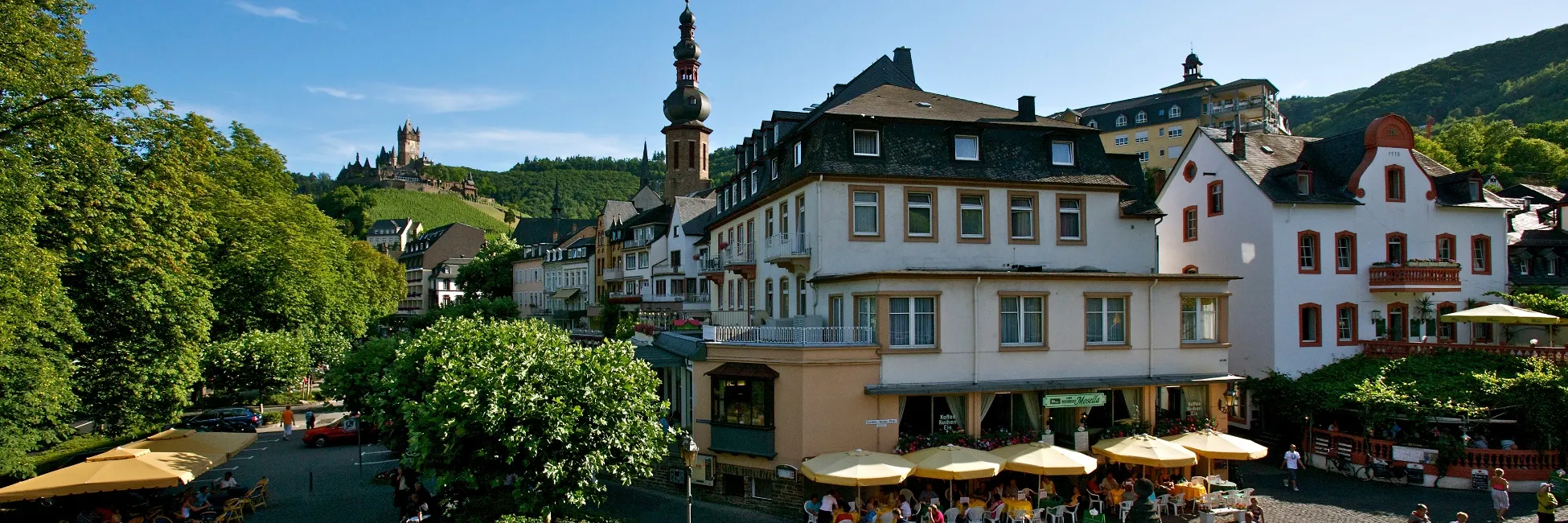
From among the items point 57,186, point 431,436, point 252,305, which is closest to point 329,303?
point 252,305

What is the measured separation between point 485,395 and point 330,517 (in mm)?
8617

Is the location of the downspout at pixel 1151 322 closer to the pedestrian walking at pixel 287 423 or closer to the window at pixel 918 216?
the window at pixel 918 216

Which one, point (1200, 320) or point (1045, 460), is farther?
point (1200, 320)

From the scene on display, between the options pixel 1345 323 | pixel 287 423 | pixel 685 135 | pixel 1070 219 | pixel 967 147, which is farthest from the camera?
pixel 685 135

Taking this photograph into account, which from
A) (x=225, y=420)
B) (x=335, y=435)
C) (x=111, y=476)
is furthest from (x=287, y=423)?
(x=111, y=476)

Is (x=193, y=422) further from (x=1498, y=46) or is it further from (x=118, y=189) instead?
(x=1498, y=46)

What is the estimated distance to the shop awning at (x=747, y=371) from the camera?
2091 cm

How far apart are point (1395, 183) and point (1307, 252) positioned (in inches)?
170

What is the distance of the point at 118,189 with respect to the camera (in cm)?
2242

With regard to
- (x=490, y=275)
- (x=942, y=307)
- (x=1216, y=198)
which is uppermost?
(x=1216, y=198)

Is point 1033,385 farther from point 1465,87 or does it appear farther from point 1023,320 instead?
point 1465,87

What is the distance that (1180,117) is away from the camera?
7600 centimetres

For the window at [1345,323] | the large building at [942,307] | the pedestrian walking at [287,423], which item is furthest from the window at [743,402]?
the pedestrian walking at [287,423]

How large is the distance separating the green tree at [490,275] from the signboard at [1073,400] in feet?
253
